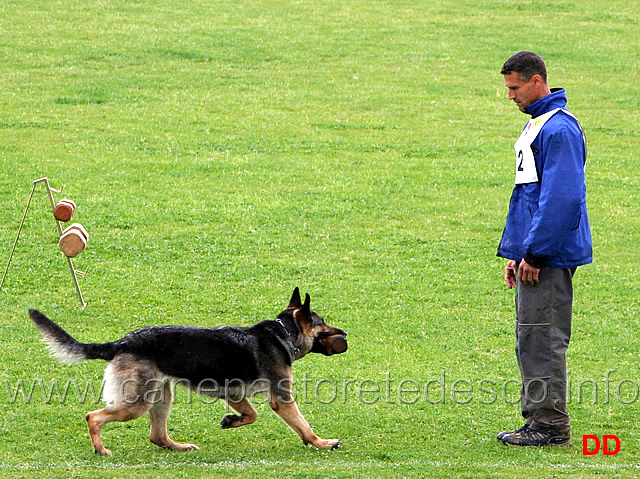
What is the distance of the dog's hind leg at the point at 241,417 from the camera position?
6.78m

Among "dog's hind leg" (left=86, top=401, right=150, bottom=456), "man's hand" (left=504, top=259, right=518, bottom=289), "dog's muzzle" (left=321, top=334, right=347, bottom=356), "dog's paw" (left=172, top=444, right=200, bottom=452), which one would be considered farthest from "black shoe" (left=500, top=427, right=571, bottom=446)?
"dog's hind leg" (left=86, top=401, right=150, bottom=456)

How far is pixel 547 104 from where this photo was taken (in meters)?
6.39

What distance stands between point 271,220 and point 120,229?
2.29 meters

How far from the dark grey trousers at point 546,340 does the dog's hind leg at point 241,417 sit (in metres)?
2.12

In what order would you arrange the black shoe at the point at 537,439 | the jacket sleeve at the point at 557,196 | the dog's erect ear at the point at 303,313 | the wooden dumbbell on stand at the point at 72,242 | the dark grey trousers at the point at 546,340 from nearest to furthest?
the jacket sleeve at the point at 557,196 → the dark grey trousers at the point at 546,340 → the black shoe at the point at 537,439 → the dog's erect ear at the point at 303,313 → the wooden dumbbell on stand at the point at 72,242

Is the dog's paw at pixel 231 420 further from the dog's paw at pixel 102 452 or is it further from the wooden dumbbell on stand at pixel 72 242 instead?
the wooden dumbbell on stand at pixel 72 242

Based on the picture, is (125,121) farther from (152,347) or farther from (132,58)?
(152,347)

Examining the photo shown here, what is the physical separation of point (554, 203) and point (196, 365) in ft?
9.25

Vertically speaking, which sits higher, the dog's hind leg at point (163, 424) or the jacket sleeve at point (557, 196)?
the jacket sleeve at point (557, 196)

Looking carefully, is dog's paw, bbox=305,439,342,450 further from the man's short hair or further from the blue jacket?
the man's short hair

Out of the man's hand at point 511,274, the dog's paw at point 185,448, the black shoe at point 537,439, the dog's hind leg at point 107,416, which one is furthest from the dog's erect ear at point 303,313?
the black shoe at point 537,439

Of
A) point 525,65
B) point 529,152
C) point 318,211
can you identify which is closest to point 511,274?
point 529,152

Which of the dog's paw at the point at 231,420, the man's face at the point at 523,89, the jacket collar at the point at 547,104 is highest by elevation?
the man's face at the point at 523,89

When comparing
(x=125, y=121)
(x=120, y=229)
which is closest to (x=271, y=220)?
(x=120, y=229)
